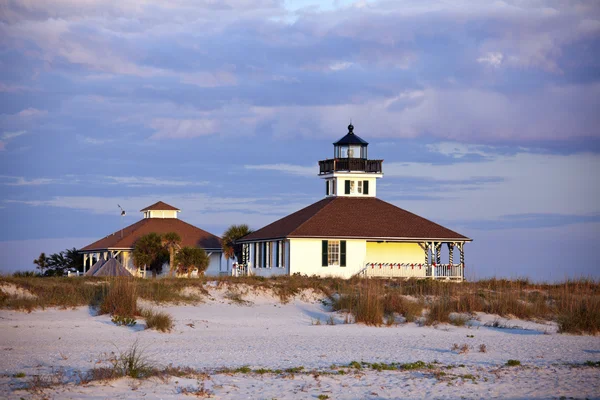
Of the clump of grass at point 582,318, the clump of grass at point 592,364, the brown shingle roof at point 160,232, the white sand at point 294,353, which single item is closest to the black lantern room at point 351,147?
the brown shingle roof at point 160,232

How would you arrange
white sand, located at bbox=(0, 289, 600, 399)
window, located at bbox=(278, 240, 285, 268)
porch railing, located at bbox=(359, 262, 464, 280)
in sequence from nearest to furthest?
white sand, located at bbox=(0, 289, 600, 399)
porch railing, located at bbox=(359, 262, 464, 280)
window, located at bbox=(278, 240, 285, 268)

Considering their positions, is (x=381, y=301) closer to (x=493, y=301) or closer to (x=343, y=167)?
(x=493, y=301)

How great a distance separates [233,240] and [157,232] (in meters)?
6.20

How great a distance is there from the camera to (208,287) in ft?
90.0

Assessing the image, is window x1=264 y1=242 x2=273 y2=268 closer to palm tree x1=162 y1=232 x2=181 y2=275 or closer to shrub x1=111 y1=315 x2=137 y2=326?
palm tree x1=162 y1=232 x2=181 y2=275

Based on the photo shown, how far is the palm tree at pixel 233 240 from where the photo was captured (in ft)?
150

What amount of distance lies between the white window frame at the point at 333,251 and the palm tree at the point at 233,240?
8.29m

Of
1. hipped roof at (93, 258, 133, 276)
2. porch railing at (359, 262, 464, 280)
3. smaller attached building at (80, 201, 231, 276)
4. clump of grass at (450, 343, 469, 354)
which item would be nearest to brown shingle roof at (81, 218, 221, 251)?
smaller attached building at (80, 201, 231, 276)

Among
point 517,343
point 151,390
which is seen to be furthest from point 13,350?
point 517,343

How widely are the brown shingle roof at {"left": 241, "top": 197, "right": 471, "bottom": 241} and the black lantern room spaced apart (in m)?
2.19

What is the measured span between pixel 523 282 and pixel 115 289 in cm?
1771

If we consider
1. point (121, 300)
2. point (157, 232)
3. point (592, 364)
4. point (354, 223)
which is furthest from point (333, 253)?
point (592, 364)

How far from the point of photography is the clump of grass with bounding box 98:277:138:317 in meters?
21.2

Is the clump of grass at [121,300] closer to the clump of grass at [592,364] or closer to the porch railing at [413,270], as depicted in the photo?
the clump of grass at [592,364]
